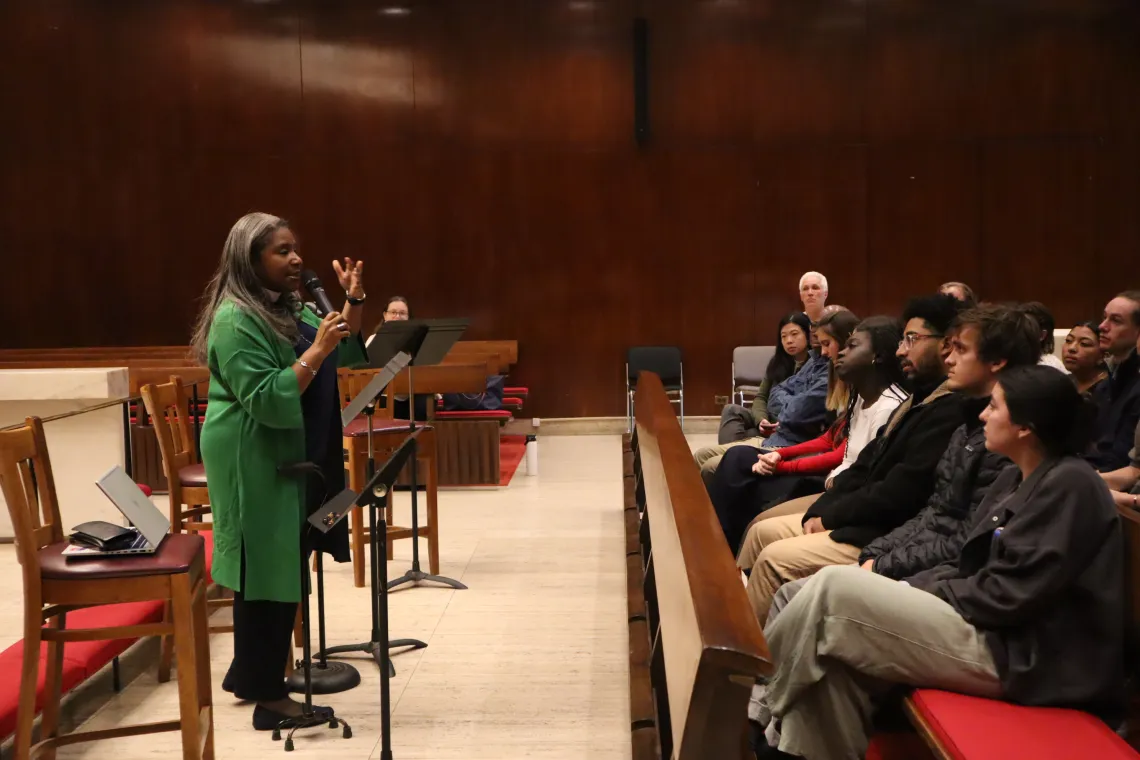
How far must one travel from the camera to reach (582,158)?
31.0ft

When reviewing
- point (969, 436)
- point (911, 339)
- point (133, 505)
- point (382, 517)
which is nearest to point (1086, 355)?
point (911, 339)

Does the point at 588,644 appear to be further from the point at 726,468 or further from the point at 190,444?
the point at 190,444

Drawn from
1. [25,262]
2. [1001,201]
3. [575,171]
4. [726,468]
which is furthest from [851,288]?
[25,262]

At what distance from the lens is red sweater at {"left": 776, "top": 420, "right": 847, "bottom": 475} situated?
13.8ft

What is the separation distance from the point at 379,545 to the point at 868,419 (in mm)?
1890

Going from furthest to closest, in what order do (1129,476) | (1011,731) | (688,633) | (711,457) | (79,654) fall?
(711,457) → (1129,476) → (79,654) → (1011,731) → (688,633)

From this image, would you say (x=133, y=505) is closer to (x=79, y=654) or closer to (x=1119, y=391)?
(x=79, y=654)

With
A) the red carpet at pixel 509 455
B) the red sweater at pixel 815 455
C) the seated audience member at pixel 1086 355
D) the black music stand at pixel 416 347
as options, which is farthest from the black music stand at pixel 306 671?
the red carpet at pixel 509 455

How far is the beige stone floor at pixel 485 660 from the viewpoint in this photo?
304 cm

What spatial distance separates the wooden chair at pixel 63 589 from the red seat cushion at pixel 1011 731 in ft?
5.23

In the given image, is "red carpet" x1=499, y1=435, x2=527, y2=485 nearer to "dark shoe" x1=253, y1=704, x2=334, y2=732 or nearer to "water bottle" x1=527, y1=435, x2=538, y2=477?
"water bottle" x1=527, y1=435, x2=538, y2=477

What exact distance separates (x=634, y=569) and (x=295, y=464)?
1.26m

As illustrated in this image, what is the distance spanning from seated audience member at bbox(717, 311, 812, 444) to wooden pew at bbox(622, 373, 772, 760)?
8.48 ft

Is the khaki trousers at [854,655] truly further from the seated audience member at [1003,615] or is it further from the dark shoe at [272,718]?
the dark shoe at [272,718]
